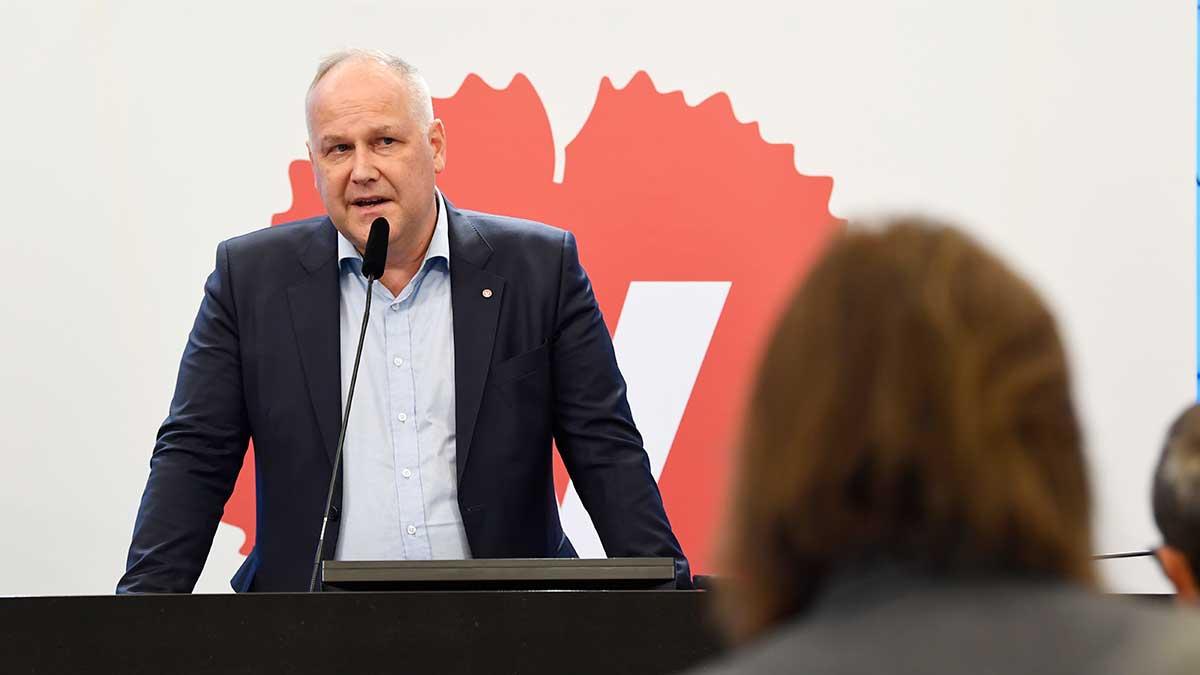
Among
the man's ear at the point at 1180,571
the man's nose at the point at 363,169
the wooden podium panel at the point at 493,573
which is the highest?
the man's nose at the point at 363,169

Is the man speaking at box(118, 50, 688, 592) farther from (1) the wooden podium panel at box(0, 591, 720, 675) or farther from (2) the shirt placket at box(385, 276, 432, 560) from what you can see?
(1) the wooden podium panel at box(0, 591, 720, 675)

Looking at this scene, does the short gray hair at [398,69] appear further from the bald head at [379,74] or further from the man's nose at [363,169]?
the man's nose at [363,169]

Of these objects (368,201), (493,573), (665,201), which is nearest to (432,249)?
(368,201)

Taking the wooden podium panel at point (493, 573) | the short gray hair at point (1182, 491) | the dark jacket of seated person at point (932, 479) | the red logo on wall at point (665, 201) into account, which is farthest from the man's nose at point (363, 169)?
the dark jacket of seated person at point (932, 479)

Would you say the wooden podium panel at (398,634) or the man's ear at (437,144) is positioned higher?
the man's ear at (437,144)

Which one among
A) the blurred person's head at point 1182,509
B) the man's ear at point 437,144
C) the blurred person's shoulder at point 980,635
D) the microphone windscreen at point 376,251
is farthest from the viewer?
the man's ear at point 437,144

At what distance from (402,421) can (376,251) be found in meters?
0.43

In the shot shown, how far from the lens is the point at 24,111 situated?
3.53 metres

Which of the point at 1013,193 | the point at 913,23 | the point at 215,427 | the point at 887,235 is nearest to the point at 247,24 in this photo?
the point at 215,427

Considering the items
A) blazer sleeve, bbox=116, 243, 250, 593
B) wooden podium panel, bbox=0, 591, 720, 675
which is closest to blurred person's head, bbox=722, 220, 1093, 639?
wooden podium panel, bbox=0, 591, 720, 675

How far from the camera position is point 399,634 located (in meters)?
1.85

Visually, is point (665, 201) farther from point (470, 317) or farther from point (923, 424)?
point (923, 424)

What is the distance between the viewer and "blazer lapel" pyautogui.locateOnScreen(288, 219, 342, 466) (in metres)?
2.76

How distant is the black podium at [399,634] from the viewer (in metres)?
1.84
